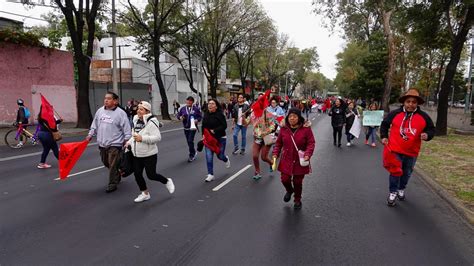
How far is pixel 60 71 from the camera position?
2223cm

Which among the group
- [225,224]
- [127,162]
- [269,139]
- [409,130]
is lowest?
[225,224]

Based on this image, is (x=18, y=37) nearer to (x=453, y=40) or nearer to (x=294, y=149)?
(x=294, y=149)

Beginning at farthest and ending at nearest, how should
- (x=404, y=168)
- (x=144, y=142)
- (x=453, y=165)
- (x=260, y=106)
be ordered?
(x=453, y=165), (x=260, y=106), (x=404, y=168), (x=144, y=142)

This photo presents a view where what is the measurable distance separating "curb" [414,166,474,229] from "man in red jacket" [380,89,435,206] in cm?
85

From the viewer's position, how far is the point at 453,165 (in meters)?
8.58

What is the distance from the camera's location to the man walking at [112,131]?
6.05m

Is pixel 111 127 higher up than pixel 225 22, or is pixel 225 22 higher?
pixel 225 22

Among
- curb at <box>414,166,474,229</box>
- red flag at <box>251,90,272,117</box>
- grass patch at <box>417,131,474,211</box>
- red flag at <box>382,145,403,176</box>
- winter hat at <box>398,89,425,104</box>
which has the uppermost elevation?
winter hat at <box>398,89,425,104</box>

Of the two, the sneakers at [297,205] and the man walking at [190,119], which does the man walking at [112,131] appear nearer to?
the sneakers at [297,205]

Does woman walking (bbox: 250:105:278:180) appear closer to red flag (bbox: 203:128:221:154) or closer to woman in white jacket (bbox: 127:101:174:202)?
red flag (bbox: 203:128:221:154)

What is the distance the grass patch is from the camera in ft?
20.6

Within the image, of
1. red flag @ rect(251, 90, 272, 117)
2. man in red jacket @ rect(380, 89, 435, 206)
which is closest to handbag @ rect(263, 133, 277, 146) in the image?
red flag @ rect(251, 90, 272, 117)

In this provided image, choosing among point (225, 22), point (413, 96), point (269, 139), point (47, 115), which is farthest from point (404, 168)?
point (225, 22)

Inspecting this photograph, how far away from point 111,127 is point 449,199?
5.79 metres
